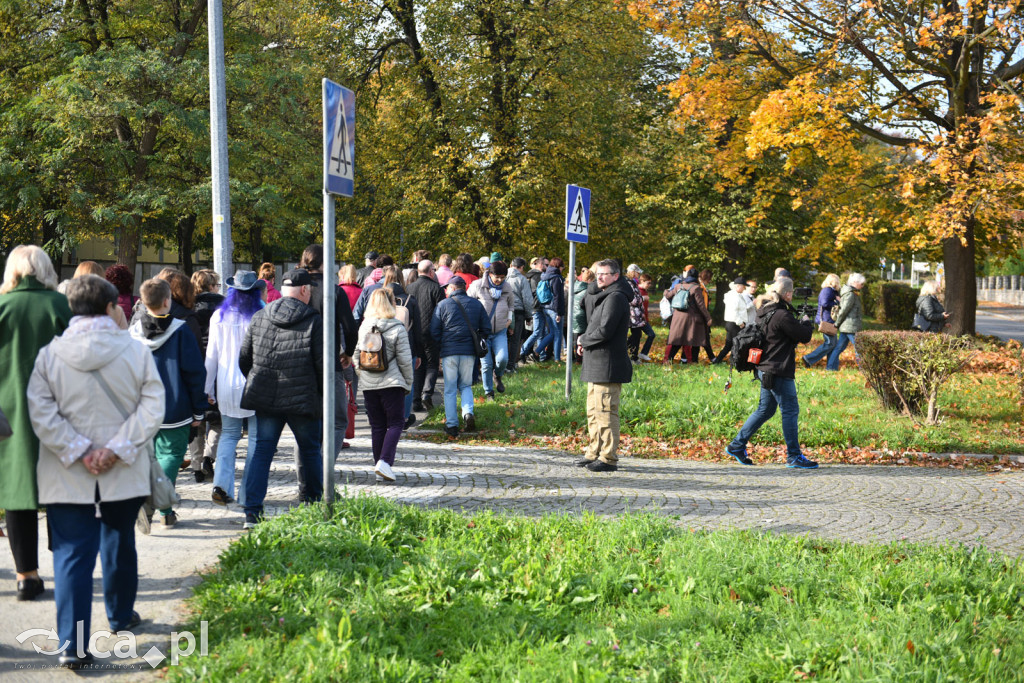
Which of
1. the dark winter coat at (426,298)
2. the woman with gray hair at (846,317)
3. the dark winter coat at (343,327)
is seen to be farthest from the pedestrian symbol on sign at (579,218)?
the woman with gray hair at (846,317)

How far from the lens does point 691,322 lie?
17.7 m

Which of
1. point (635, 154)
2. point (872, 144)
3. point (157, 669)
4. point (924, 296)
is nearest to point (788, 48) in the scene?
point (924, 296)

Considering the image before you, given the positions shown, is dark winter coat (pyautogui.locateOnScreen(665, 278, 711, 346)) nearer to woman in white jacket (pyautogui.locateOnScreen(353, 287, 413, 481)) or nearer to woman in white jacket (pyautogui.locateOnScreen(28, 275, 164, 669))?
woman in white jacket (pyautogui.locateOnScreen(353, 287, 413, 481))

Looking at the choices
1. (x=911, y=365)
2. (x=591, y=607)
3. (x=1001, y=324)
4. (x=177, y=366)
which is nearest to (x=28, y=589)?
(x=177, y=366)

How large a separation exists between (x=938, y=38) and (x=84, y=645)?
705 inches

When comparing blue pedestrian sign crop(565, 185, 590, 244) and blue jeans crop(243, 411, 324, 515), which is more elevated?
blue pedestrian sign crop(565, 185, 590, 244)

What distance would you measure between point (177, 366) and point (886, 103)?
17239 millimetres

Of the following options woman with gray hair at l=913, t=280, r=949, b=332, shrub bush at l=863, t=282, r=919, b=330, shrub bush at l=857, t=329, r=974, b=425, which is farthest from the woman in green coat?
shrub bush at l=863, t=282, r=919, b=330

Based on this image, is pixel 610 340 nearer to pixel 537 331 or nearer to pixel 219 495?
pixel 219 495

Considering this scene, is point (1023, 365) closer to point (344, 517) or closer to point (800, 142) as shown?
point (800, 142)

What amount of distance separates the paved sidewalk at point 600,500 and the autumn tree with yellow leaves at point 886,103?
9.00 meters

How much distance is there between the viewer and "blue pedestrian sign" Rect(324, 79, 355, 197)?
19.2 feet

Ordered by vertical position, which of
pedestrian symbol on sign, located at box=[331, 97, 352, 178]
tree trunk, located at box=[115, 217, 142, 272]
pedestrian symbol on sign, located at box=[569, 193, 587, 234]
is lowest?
pedestrian symbol on sign, located at box=[331, 97, 352, 178]

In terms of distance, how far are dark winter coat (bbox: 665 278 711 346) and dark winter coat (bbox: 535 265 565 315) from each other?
88.7 inches
